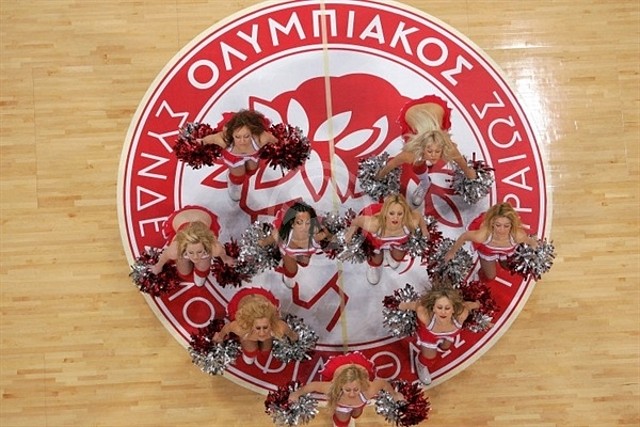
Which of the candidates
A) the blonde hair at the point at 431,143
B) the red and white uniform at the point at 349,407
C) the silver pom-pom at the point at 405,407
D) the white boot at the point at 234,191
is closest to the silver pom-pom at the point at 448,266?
the blonde hair at the point at 431,143

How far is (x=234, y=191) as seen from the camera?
5.50 metres

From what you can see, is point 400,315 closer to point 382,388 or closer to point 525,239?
point 382,388

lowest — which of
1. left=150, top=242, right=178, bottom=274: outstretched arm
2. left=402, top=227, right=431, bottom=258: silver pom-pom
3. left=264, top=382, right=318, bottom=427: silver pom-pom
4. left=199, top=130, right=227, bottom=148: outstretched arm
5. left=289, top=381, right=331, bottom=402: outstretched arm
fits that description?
left=264, top=382, right=318, bottom=427: silver pom-pom

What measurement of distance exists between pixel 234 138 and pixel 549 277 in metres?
2.43

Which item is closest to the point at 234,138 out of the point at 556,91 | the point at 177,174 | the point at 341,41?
the point at 177,174

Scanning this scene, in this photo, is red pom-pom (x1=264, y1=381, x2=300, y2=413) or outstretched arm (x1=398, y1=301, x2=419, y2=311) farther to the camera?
outstretched arm (x1=398, y1=301, x2=419, y2=311)

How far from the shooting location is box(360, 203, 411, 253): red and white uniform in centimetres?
505

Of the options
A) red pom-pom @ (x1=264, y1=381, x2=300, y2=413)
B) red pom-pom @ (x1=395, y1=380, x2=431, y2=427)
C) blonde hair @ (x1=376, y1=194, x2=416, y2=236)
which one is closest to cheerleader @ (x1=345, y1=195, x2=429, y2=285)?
blonde hair @ (x1=376, y1=194, x2=416, y2=236)

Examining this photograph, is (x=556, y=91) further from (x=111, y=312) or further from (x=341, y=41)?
(x=111, y=312)

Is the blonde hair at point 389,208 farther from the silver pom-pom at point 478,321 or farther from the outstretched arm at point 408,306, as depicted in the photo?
the silver pom-pom at point 478,321

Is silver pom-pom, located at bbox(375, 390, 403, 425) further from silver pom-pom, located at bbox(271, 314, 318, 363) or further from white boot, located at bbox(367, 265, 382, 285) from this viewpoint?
white boot, located at bbox(367, 265, 382, 285)

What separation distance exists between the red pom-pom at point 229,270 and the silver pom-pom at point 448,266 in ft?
4.03

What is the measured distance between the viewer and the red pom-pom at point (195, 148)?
511 centimetres

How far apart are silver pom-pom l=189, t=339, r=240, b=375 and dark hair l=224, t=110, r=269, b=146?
132 cm
